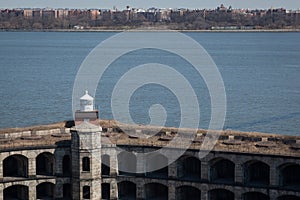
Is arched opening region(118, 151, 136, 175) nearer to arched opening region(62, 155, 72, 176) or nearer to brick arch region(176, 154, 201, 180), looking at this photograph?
brick arch region(176, 154, 201, 180)

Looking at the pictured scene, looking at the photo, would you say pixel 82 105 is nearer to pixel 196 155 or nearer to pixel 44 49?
pixel 196 155

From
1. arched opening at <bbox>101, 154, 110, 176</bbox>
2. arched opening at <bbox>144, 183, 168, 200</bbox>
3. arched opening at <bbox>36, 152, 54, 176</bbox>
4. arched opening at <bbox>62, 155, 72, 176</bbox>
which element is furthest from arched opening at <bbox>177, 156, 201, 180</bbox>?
arched opening at <bbox>36, 152, 54, 176</bbox>

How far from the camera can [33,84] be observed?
84688 millimetres

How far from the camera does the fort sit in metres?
37.8

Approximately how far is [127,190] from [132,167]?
1.43 meters

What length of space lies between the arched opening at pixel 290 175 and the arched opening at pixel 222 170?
2.66m

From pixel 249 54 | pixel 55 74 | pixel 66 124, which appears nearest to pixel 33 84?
pixel 55 74

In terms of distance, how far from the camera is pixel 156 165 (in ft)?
131

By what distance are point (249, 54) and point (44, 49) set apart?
42.7 metres

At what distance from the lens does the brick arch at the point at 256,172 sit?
3781 centimetres

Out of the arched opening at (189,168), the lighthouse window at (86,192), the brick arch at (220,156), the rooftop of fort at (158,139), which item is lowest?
the lighthouse window at (86,192)

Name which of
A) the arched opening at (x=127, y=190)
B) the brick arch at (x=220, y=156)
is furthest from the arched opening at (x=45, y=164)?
the brick arch at (x=220, y=156)

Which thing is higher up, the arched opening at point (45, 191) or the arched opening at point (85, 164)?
the arched opening at point (85, 164)

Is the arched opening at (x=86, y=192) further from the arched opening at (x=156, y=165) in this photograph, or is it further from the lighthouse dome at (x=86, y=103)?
the lighthouse dome at (x=86, y=103)
